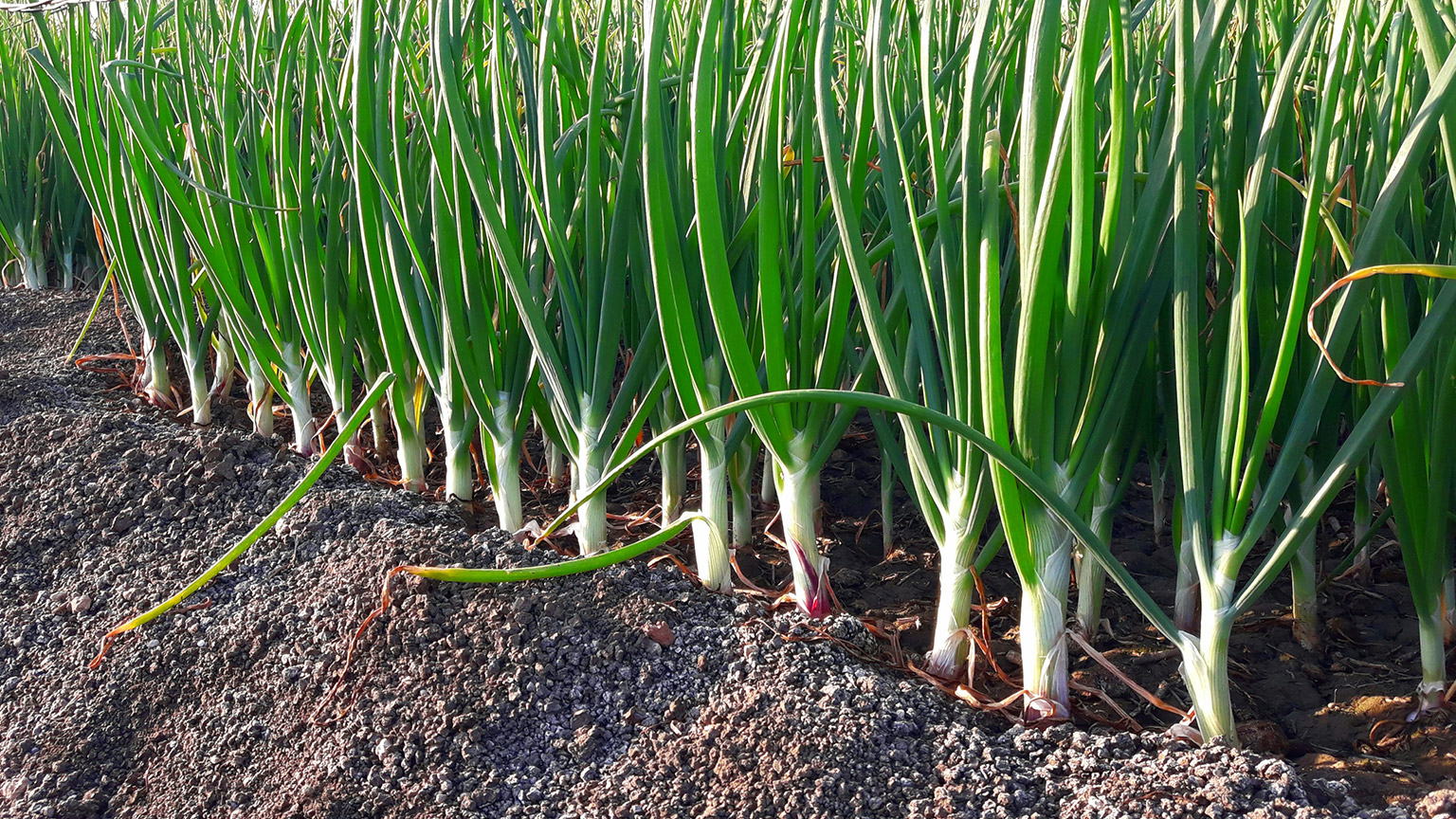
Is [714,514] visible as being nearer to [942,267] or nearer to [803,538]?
[803,538]

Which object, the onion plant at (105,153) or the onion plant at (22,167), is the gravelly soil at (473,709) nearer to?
the onion plant at (105,153)

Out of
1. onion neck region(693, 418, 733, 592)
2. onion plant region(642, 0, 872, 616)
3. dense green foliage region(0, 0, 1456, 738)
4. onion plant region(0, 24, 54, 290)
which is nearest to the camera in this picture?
dense green foliage region(0, 0, 1456, 738)

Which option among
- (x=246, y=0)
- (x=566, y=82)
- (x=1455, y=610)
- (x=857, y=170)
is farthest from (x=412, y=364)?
(x=1455, y=610)

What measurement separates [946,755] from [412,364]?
2.97ft

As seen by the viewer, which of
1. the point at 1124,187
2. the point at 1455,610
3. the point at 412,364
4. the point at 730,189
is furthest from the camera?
the point at 412,364

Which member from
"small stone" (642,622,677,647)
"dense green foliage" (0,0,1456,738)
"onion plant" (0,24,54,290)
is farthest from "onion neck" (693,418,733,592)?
"onion plant" (0,24,54,290)

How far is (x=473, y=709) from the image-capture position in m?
0.88

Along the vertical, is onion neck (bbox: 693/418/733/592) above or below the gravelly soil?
above

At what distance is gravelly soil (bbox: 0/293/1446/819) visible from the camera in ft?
2.46

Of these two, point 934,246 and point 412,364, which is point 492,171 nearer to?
point 412,364

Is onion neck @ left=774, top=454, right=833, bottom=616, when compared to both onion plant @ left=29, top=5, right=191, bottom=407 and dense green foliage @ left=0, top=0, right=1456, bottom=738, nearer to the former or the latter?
dense green foliage @ left=0, top=0, right=1456, bottom=738

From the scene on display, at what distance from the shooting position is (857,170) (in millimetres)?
893

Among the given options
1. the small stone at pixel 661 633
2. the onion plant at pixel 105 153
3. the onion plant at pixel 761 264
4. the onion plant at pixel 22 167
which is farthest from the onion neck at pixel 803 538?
the onion plant at pixel 22 167

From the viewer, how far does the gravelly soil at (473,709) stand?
2.46 ft
